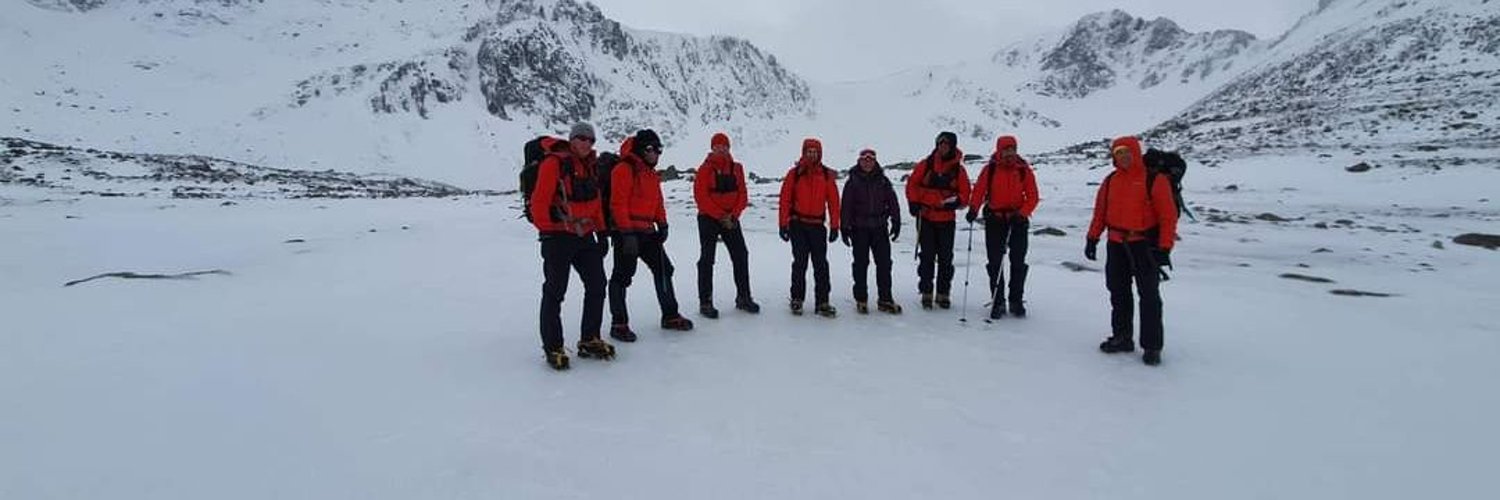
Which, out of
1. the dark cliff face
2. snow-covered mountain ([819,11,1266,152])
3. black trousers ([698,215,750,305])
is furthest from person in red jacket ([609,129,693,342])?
snow-covered mountain ([819,11,1266,152])

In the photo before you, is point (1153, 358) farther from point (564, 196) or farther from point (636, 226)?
point (564, 196)

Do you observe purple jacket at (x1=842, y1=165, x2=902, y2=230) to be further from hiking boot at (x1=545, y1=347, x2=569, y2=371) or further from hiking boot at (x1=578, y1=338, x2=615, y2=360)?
hiking boot at (x1=545, y1=347, x2=569, y2=371)

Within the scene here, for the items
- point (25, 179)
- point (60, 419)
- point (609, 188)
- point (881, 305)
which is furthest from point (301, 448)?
point (25, 179)

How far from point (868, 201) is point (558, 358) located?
425 centimetres

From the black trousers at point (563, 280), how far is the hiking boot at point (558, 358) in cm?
3

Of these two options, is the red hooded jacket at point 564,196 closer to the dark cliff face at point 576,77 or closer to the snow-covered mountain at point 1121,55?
the dark cliff face at point 576,77

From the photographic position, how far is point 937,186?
9.01 metres

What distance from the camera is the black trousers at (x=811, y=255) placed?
8.84 metres

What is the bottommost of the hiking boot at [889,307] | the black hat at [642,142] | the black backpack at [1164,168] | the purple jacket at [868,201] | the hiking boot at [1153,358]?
the hiking boot at [1153,358]

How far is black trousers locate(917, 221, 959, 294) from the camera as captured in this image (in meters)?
9.12

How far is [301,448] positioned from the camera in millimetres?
4402

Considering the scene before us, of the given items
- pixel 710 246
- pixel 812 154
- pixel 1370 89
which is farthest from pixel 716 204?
pixel 1370 89

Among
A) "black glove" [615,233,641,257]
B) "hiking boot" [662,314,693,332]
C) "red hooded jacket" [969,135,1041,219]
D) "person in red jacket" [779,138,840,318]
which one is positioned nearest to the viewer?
"black glove" [615,233,641,257]

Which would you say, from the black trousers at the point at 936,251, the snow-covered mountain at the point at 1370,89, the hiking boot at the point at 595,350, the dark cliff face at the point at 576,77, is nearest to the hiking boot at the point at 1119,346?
the black trousers at the point at 936,251
